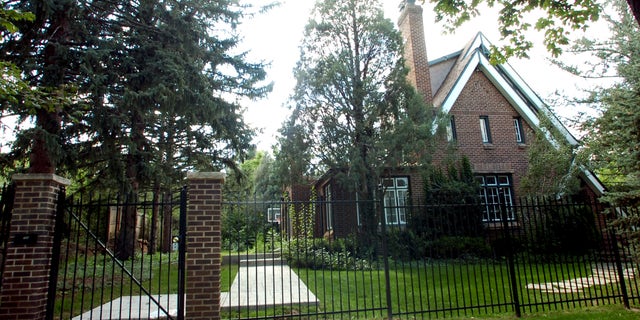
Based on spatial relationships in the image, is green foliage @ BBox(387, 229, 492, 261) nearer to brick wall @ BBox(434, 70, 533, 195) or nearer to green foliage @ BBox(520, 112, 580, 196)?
green foliage @ BBox(520, 112, 580, 196)

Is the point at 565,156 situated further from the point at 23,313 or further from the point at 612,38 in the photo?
the point at 23,313

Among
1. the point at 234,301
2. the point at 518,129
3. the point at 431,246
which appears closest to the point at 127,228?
the point at 234,301

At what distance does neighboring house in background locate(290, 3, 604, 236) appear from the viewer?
15164mm

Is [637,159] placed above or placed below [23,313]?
above

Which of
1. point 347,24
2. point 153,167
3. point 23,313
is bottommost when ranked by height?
point 23,313

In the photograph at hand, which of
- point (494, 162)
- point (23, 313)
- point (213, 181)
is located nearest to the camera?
point (23, 313)

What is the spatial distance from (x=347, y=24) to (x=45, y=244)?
35.5 ft

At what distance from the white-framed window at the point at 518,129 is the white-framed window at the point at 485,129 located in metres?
1.29

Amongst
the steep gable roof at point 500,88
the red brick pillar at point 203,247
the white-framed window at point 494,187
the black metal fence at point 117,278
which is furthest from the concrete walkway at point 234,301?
the steep gable roof at point 500,88

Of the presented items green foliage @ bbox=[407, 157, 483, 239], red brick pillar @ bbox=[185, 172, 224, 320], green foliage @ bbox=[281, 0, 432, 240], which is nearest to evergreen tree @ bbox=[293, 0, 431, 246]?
green foliage @ bbox=[281, 0, 432, 240]

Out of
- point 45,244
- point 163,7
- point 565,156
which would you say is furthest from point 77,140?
point 565,156

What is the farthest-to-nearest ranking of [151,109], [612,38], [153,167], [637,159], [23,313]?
[153,167] → [612,38] → [151,109] → [637,159] → [23,313]

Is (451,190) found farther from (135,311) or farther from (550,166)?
(135,311)

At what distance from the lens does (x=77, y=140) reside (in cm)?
1002
